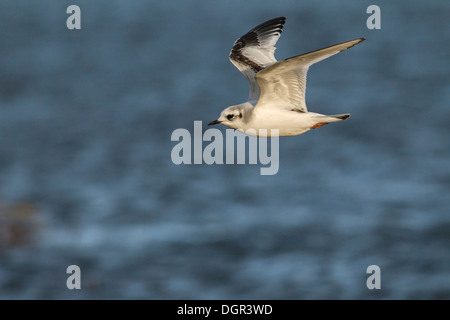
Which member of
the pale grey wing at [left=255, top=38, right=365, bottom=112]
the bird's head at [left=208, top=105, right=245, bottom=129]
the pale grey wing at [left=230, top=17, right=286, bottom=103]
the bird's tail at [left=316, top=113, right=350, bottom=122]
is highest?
the pale grey wing at [left=230, top=17, right=286, bottom=103]

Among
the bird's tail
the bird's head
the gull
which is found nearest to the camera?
the bird's tail

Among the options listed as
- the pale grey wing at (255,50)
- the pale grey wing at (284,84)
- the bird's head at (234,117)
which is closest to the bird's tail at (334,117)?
the pale grey wing at (284,84)

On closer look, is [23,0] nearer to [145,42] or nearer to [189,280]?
[145,42]

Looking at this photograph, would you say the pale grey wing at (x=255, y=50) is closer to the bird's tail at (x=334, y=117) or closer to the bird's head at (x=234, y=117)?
the bird's head at (x=234, y=117)

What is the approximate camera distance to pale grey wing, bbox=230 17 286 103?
37.5 ft

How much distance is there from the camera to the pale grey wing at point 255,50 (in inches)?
450

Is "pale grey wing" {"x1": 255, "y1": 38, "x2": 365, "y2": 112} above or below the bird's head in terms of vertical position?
above

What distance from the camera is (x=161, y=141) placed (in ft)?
82.2

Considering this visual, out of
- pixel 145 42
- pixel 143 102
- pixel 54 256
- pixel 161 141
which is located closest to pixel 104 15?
pixel 145 42

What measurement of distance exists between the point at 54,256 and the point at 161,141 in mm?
6271

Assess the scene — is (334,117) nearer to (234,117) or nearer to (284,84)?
(284,84)

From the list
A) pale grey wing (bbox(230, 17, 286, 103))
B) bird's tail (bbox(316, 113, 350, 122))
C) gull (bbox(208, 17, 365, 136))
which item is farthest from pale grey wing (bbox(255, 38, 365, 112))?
pale grey wing (bbox(230, 17, 286, 103))

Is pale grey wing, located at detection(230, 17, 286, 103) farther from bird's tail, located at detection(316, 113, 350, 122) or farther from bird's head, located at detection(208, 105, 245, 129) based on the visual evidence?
bird's tail, located at detection(316, 113, 350, 122)

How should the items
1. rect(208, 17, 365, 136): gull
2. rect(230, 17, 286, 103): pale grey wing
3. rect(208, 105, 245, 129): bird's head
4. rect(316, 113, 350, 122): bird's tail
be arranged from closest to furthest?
rect(316, 113, 350, 122): bird's tail, rect(208, 17, 365, 136): gull, rect(208, 105, 245, 129): bird's head, rect(230, 17, 286, 103): pale grey wing
